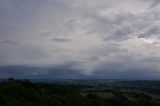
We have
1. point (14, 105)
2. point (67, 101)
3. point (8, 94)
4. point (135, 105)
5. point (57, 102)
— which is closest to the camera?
point (14, 105)

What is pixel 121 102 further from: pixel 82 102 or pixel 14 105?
pixel 14 105

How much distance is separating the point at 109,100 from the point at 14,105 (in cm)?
5852

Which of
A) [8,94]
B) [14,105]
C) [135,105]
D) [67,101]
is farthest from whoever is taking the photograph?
[135,105]

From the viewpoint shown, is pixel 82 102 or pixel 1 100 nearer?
pixel 1 100

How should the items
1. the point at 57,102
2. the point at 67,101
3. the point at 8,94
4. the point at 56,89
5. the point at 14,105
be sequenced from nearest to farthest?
the point at 14,105, the point at 57,102, the point at 67,101, the point at 8,94, the point at 56,89

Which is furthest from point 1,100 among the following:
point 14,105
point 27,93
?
point 27,93

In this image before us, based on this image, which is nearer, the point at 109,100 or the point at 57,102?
the point at 57,102

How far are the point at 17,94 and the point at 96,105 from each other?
80.9 ft

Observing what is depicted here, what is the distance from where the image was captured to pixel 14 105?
80125 mm

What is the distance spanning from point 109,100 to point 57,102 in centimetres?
4887

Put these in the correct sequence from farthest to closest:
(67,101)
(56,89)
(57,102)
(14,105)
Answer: (56,89)
(67,101)
(57,102)
(14,105)

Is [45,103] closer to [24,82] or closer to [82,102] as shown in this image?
[82,102]

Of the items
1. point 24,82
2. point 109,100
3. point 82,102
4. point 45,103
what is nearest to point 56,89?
point 24,82

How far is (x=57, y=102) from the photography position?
86625mm
